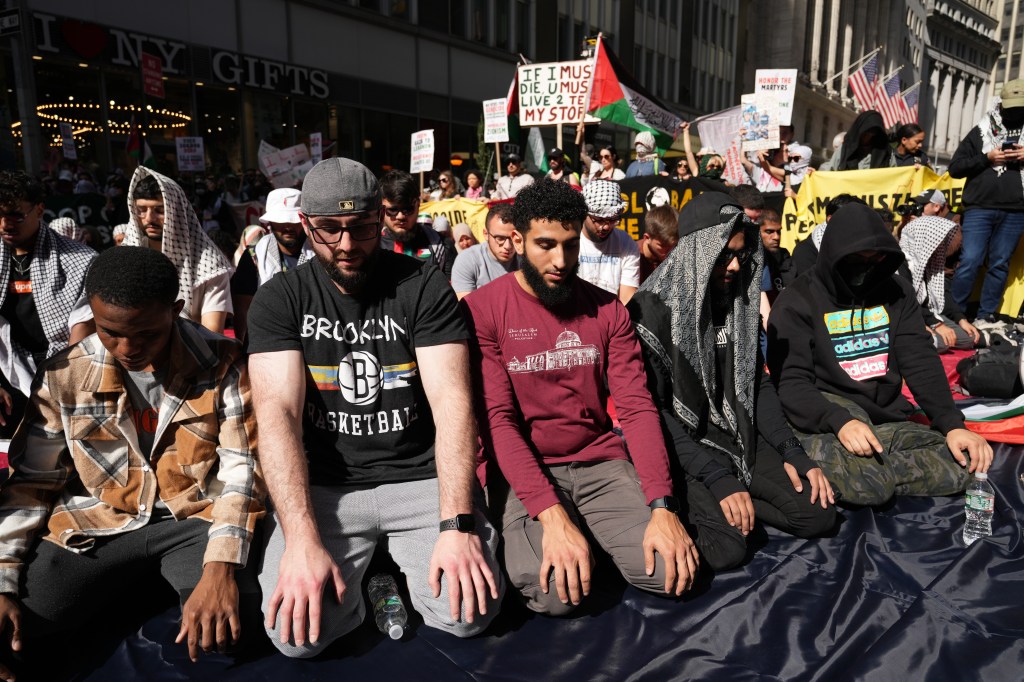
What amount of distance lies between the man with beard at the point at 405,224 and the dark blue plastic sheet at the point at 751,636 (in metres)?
2.58

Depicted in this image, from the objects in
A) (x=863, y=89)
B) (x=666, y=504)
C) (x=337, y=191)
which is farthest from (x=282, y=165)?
(x=863, y=89)

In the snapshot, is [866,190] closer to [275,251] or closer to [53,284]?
[275,251]

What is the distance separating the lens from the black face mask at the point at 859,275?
A: 3.61 metres

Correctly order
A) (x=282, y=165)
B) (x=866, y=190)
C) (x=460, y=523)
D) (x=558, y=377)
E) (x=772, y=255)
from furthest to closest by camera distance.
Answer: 1. (x=282, y=165)
2. (x=866, y=190)
3. (x=772, y=255)
4. (x=558, y=377)
5. (x=460, y=523)

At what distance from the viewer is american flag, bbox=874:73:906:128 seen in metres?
15.0

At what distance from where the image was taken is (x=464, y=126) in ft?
78.2

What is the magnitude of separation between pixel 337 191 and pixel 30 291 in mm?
2402

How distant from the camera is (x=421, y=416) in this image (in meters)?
2.76

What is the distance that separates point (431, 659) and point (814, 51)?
4916 cm

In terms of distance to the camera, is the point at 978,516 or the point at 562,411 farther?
the point at 978,516

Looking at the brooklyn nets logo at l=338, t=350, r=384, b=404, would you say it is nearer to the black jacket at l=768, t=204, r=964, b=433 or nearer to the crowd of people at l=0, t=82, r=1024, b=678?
A: the crowd of people at l=0, t=82, r=1024, b=678

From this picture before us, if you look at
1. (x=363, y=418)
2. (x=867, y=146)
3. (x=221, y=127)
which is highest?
(x=221, y=127)

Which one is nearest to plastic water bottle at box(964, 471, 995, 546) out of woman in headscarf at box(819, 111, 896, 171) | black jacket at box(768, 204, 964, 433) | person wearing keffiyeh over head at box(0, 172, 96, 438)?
black jacket at box(768, 204, 964, 433)

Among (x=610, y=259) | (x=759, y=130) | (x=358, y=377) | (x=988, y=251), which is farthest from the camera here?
(x=759, y=130)
